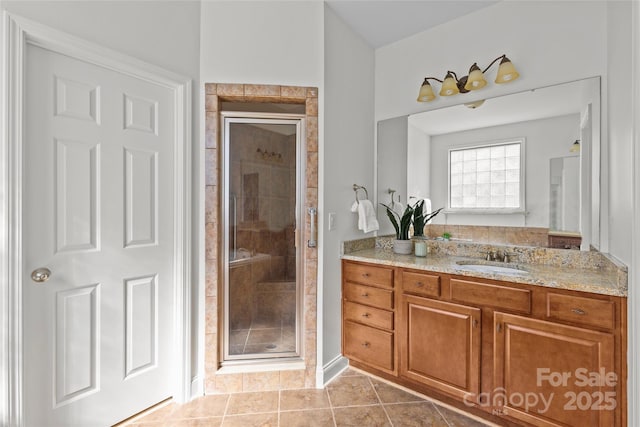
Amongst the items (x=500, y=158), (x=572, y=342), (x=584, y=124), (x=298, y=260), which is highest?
(x=584, y=124)

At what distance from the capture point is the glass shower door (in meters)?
2.11

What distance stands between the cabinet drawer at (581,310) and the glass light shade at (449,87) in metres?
1.54

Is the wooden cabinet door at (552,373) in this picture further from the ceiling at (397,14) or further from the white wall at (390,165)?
the ceiling at (397,14)

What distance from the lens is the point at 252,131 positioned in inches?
83.8

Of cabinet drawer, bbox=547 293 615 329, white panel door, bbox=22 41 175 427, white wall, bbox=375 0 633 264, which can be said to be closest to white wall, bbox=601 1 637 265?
white wall, bbox=375 0 633 264

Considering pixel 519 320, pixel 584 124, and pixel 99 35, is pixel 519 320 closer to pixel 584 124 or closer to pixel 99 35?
pixel 584 124

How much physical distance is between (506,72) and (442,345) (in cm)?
183

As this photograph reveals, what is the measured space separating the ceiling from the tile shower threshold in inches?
101

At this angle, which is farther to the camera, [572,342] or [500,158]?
[500,158]

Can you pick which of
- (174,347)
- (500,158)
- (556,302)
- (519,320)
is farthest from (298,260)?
(500,158)

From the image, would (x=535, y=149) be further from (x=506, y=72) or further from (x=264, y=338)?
(x=264, y=338)

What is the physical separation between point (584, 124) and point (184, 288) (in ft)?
8.84

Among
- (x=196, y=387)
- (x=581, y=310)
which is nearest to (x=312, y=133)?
(x=581, y=310)

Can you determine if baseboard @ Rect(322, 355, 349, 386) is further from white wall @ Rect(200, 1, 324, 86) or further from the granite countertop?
white wall @ Rect(200, 1, 324, 86)
